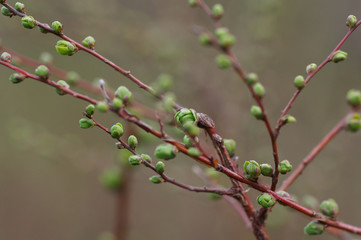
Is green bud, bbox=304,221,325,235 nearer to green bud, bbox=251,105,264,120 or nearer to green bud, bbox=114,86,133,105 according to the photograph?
green bud, bbox=251,105,264,120

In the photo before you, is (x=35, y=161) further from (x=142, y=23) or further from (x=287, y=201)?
(x=287, y=201)

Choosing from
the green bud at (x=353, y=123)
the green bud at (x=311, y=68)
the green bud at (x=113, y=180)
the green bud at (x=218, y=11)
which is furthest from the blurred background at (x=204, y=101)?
the green bud at (x=353, y=123)

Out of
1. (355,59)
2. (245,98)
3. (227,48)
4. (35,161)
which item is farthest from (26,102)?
(227,48)

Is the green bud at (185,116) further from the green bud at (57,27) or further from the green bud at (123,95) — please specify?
the green bud at (57,27)

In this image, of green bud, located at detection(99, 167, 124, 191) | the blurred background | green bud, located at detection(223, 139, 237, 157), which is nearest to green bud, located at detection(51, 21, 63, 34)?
green bud, located at detection(223, 139, 237, 157)

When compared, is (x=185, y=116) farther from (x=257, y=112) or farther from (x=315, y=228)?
(x=315, y=228)

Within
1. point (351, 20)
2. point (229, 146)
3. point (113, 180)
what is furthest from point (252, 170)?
point (113, 180)

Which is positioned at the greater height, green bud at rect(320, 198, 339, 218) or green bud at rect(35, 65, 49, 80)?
green bud at rect(35, 65, 49, 80)

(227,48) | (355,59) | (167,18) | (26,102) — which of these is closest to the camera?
(227,48)
